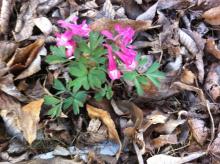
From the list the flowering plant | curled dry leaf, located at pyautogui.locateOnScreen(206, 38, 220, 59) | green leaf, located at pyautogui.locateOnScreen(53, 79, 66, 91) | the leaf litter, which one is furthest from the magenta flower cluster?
curled dry leaf, located at pyautogui.locateOnScreen(206, 38, 220, 59)

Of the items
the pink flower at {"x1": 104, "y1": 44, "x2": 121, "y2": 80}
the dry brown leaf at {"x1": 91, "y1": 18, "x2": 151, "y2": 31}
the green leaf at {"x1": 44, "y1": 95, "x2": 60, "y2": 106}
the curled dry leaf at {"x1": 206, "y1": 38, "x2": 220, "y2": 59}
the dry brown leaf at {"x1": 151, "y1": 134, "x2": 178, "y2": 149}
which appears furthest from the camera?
the curled dry leaf at {"x1": 206, "y1": 38, "x2": 220, "y2": 59}

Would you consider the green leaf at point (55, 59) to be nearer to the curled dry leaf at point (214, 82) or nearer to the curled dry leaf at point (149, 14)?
the curled dry leaf at point (149, 14)

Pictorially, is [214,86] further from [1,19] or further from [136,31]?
[1,19]

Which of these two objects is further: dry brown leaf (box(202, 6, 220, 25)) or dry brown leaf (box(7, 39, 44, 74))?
dry brown leaf (box(202, 6, 220, 25))

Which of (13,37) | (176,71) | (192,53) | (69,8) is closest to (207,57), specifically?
(192,53)

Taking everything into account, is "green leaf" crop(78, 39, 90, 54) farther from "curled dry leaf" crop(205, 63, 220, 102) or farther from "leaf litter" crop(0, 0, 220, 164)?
"curled dry leaf" crop(205, 63, 220, 102)

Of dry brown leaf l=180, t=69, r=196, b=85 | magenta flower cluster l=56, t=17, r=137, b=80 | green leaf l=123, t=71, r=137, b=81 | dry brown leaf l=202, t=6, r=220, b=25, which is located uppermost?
magenta flower cluster l=56, t=17, r=137, b=80

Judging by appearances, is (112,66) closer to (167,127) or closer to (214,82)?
(167,127)
